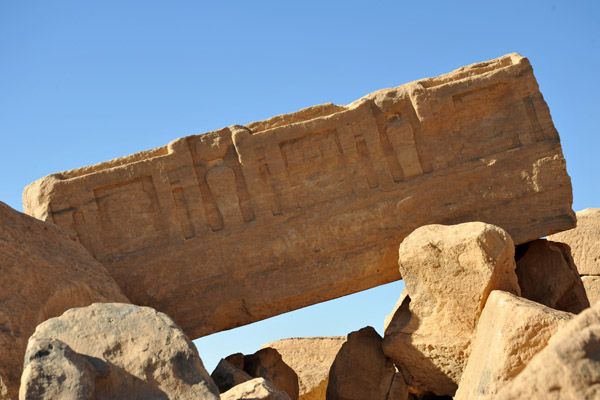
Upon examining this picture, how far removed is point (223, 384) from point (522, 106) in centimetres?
460

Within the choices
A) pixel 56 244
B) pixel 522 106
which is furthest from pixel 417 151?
pixel 56 244

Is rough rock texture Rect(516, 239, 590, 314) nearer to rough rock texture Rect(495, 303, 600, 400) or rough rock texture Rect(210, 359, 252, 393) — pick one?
rough rock texture Rect(210, 359, 252, 393)

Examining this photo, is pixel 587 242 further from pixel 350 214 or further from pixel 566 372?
pixel 566 372

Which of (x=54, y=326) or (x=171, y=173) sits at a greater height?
(x=171, y=173)

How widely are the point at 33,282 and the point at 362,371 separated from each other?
140 inches

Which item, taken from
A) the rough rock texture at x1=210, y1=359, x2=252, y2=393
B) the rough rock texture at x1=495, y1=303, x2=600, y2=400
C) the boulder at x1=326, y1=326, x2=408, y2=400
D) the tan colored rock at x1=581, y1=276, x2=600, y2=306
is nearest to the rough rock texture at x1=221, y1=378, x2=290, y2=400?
the rough rock texture at x1=210, y1=359, x2=252, y2=393

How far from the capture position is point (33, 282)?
581 centimetres

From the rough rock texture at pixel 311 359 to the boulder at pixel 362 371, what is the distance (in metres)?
2.05

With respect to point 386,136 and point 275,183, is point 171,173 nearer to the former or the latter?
point 275,183

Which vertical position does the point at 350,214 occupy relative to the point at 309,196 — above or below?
below

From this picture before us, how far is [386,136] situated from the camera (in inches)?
313

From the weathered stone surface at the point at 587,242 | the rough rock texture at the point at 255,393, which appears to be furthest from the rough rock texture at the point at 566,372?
the weathered stone surface at the point at 587,242

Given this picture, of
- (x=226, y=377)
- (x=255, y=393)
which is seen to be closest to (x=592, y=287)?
(x=226, y=377)

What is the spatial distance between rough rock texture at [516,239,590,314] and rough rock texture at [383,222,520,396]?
116cm
